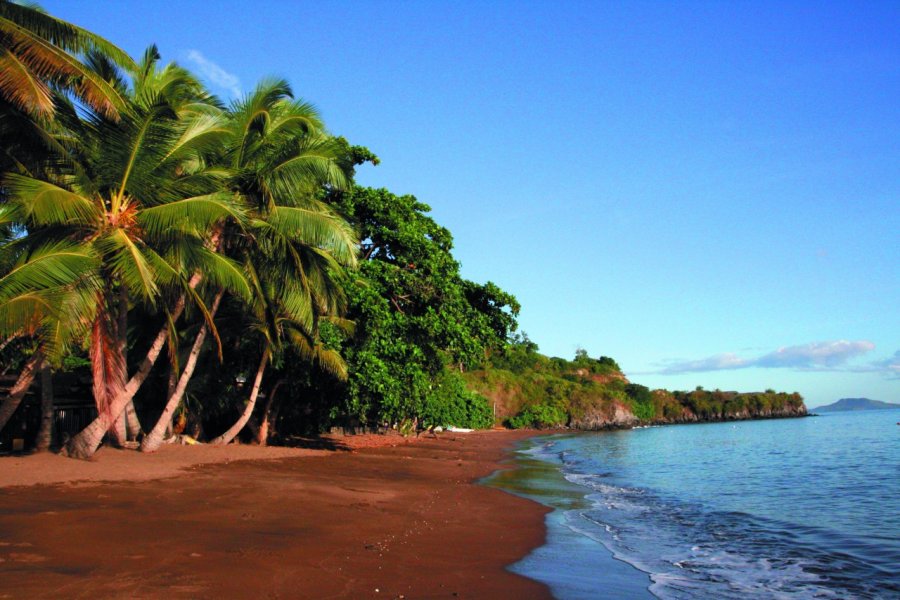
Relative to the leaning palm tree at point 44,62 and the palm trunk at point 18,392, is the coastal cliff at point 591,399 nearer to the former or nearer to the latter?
the palm trunk at point 18,392

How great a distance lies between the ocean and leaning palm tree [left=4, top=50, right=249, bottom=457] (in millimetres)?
8064

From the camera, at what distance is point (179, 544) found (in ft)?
22.8

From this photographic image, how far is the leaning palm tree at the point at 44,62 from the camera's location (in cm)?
947

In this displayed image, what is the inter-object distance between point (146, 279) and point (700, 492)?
14713 mm

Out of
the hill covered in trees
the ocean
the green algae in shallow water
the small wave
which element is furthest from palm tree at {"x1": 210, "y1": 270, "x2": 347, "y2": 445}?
the hill covered in trees

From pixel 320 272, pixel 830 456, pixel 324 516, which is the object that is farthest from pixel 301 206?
pixel 830 456

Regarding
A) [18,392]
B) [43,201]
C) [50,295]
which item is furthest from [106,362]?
[43,201]

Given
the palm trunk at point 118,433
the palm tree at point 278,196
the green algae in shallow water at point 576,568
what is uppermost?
the palm tree at point 278,196

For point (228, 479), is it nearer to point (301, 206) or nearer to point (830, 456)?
point (301, 206)

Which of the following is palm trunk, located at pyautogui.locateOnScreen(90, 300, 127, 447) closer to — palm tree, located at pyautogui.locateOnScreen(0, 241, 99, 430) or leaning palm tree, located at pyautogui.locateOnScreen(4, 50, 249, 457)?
leaning palm tree, located at pyautogui.locateOnScreen(4, 50, 249, 457)

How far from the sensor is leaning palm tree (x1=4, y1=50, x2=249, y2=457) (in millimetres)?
11188

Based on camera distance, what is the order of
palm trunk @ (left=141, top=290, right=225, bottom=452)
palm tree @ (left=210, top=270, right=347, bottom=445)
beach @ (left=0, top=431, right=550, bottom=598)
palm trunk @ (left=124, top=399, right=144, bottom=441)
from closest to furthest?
beach @ (left=0, top=431, right=550, bottom=598) < palm trunk @ (left=141, top=290, right=225, bottom=452) < palm tree @ (left=210, top=270, right=347, bottom=445) < palm trunk @ (left=124, top=399, right=144, bottom=441)

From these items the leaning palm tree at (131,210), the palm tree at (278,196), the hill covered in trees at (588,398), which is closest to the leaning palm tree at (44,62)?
the leaning palm tree at (131,210)

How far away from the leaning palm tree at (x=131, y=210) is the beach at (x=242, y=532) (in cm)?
262
